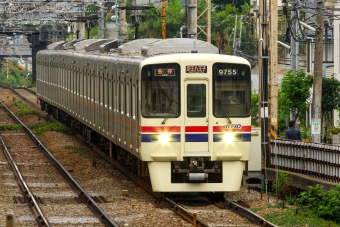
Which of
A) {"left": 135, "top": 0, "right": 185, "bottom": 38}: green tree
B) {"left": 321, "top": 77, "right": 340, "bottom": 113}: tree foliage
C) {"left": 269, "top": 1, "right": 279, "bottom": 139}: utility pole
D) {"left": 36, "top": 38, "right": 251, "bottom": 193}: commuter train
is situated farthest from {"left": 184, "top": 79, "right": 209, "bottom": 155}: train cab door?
{"left": 135, "top": 0, "right": 185, "bottom": 38}: green tree

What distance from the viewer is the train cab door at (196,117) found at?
587 inches

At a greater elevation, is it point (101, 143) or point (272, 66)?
point (272, 66)

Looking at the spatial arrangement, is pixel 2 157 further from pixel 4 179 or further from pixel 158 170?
pixel 158 170

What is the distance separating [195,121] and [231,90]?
0.76 metres

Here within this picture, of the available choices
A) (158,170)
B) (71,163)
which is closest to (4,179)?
(71,163)

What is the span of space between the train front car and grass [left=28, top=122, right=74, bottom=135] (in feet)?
46.1

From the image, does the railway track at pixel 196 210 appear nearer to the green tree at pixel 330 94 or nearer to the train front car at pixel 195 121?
the train front car at pixel 195 121

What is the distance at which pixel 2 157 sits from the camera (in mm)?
22562

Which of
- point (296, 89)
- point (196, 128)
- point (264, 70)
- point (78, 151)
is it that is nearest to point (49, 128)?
point (78, 151)

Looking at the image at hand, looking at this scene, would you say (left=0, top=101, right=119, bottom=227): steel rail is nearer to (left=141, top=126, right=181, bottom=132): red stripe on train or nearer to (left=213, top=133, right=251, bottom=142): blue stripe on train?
(left=141, top=126, right=181, bottom=132): red stripe on train

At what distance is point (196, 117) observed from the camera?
1496 cm

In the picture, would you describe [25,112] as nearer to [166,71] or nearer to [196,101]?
[166,71]

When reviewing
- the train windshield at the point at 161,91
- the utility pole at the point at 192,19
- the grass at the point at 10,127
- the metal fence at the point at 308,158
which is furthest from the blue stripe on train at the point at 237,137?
the grass at the point at 10,127

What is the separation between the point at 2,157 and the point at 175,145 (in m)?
8.67
